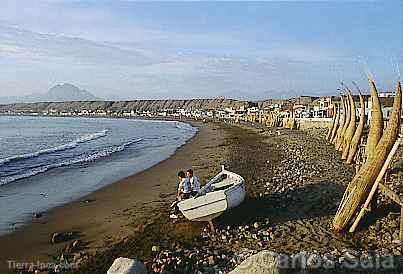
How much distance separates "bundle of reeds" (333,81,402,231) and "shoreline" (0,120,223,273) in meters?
5.71

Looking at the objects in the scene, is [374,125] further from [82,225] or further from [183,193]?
[82,225]

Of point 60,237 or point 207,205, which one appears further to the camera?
point 60,237

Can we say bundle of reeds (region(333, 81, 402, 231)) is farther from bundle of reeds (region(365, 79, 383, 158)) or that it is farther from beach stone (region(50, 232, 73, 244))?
beach stone (region(50, 232, 73, 244))

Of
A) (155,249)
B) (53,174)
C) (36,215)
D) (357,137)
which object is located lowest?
(53,174)

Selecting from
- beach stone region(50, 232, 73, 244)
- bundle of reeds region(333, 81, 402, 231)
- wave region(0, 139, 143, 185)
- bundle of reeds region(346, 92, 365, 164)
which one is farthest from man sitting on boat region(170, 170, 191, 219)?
wave region(0, 139, 143, 185)

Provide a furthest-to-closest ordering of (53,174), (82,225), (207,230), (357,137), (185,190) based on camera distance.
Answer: (53,174) → (357,137) → (82,225) → (185,190) → (207,230)

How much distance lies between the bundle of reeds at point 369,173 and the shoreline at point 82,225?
5.71m

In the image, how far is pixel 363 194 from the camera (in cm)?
1049

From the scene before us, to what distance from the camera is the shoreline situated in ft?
36.5

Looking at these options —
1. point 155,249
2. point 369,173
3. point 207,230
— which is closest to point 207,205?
point 207,230

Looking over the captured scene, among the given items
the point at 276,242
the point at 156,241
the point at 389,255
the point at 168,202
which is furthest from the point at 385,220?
the point at 168,202

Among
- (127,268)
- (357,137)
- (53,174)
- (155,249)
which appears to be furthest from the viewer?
(53,174)

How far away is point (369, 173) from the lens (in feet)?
33.9

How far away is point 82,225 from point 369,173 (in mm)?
8352
